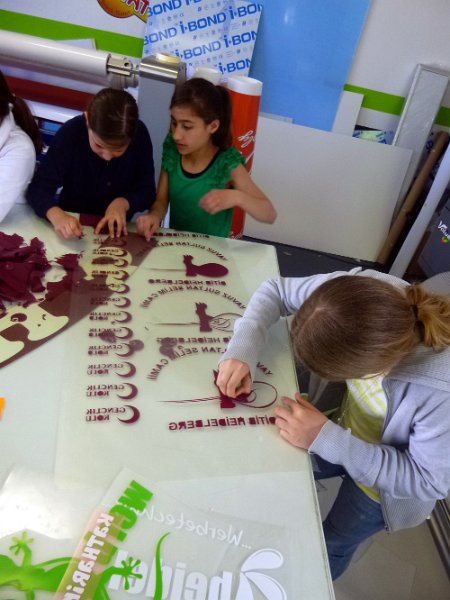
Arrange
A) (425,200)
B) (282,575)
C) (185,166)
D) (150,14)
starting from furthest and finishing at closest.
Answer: (425,200)
(150,14)
(185,166)
(282,575)

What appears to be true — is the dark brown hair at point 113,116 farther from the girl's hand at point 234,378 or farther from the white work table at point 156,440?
the girl's hand at point 234,378

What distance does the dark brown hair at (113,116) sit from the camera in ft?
3.31

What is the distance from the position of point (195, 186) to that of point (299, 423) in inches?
32.1

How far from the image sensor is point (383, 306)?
2.01ft

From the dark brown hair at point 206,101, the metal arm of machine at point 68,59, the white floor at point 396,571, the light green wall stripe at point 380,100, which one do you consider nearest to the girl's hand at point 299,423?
the white floor at point 396,571

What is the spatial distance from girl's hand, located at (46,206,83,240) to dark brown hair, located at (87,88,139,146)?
0.20m

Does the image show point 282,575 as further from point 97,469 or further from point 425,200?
point 425,200

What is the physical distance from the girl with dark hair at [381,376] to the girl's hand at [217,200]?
484 millimetres

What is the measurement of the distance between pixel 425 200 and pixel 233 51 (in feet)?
4.00

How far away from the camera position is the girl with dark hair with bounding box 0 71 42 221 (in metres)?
1.04

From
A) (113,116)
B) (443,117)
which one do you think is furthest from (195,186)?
(443,117)

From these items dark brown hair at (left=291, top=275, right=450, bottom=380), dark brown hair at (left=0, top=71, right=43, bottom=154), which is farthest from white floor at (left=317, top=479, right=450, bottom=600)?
dark brown hair at (left=0, top=71, right=43, bottom=154)

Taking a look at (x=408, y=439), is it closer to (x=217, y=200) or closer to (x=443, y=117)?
(x=217, y=200)

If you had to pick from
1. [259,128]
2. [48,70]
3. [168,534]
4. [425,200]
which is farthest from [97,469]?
[425,200]
